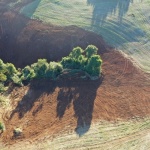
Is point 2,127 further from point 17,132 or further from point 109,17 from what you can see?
point 109,17

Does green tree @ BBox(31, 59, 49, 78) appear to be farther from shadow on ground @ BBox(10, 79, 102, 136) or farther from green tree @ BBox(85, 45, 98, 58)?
green tree @ BBox(85, 45, 98, 58)

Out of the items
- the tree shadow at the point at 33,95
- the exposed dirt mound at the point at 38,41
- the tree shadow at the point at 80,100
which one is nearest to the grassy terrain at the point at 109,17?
the exposed dirt mound at the point at 38,41

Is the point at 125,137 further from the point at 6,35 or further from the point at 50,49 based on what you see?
the point at 6,35

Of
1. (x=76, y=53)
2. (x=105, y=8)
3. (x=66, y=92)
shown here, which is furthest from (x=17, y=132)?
(x=105, y=8)

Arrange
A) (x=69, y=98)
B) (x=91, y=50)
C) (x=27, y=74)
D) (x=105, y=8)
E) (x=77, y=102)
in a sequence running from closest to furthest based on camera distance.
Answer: (x=77, y=102) < (x=69, y=98) < (x=27, y=74) < (x=91, y=50) < (x=105, y=8)

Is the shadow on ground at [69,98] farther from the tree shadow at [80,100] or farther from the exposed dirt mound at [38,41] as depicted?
the exposed dirt mound at [38,41]

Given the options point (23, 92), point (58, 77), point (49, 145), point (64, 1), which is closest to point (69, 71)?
point (58, 77)

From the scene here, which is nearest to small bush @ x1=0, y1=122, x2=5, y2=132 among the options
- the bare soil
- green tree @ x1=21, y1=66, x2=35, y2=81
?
the bare soil
